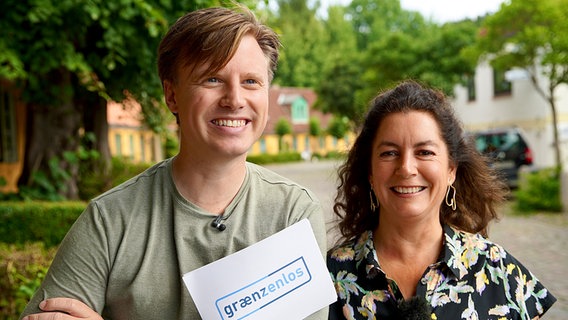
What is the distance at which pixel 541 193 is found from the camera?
40.0ft

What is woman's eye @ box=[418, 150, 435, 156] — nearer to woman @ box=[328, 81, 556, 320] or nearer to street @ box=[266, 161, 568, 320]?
woman @ box=[328, 81, 556, 320]

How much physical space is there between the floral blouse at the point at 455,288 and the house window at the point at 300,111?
1914 inches

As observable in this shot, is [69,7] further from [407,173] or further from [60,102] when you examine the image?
[407,173]

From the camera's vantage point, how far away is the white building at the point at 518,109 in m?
18.8

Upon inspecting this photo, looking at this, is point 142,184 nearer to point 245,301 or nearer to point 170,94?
point 170,94

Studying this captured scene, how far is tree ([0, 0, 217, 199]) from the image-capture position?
20.9 feet

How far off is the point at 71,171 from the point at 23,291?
15.0 ft

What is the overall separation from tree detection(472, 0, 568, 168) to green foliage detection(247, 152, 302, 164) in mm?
27153

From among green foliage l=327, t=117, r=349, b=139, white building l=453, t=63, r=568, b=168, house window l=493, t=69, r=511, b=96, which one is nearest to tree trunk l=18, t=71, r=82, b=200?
white building l=453, t=63, r=568, b=168

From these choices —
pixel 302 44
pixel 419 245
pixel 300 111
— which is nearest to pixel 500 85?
pixel 419 245

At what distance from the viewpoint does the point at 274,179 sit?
6.57 feet

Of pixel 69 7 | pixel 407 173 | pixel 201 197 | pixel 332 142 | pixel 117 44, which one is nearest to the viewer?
pixel 201 197

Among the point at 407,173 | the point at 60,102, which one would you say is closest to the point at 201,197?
the point at 407,173

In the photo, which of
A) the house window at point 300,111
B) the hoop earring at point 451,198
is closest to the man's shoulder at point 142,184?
the hoop earring at point 451,198
